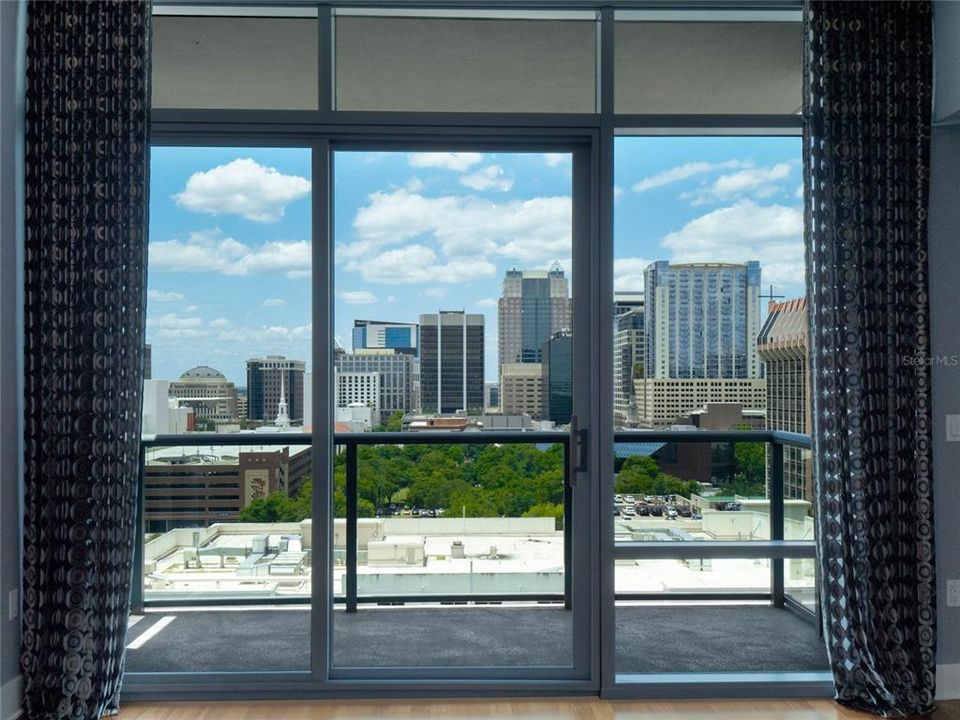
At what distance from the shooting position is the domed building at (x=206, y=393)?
309 cm

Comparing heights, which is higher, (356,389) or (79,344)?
(79,344)

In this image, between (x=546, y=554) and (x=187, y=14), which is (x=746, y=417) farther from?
(x=187, y=14)

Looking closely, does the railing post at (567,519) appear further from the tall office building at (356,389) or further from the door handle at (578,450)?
the tall office building at (356,389)

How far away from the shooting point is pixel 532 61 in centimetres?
306

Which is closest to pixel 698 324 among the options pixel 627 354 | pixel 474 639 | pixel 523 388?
pixel 627 354

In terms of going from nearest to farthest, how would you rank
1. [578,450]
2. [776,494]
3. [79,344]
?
[79,344], [578,450], [776,494]

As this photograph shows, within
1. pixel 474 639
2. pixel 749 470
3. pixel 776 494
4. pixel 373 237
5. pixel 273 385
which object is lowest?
pixel 474 639

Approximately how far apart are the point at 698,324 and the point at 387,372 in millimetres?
1370

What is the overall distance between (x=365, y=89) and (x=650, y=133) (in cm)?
124

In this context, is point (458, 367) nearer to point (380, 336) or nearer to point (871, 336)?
point (380, 336)

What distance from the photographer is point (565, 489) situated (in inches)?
124

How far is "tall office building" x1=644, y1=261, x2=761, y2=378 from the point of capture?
3145 mm

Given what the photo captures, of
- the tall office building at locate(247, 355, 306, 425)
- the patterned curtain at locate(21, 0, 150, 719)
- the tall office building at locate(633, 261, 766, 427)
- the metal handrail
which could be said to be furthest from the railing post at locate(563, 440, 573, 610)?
the patterned curtain at locate(21, 0, 150, 719)

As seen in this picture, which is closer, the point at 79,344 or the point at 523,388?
the point at 79,344
